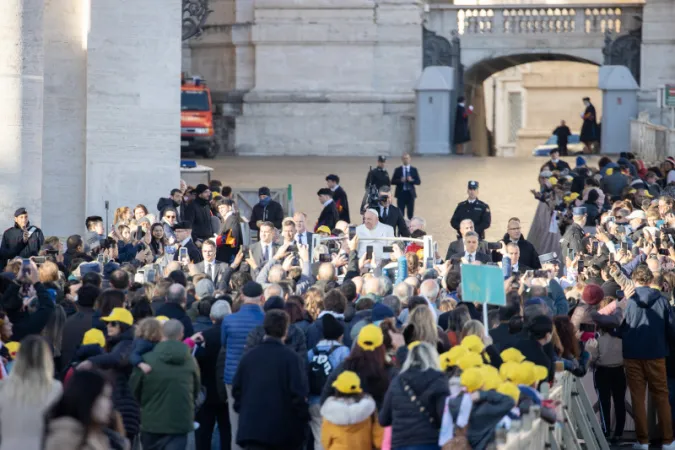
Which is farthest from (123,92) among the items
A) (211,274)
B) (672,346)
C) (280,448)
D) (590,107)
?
(590,107)

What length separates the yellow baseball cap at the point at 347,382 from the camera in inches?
388

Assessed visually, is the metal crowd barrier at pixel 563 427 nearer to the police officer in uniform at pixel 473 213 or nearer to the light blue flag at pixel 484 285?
the light blue flag at pixel 484 285

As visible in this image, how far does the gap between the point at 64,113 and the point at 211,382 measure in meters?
11.8

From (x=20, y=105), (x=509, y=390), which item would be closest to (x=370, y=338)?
(x=509, y=390)

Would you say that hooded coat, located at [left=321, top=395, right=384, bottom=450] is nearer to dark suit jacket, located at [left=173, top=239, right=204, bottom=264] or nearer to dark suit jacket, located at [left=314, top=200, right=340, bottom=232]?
dark suit jacket, located at [left=173, top=239, right=204, bottom=264]

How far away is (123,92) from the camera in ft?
74.9

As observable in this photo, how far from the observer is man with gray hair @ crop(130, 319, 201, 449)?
1055cm

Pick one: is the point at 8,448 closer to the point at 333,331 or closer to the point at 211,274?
the point at 333,331

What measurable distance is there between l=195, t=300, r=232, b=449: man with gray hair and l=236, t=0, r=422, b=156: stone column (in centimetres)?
3403

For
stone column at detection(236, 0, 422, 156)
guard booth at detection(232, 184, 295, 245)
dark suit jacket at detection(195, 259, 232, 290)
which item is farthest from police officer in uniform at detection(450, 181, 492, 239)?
stone column at detection(236, 0, 422, 156)

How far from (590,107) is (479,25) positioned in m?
4.76

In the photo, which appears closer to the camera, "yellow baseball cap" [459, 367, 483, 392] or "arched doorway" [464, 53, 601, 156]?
"yellow baseball cap" [459, 367, 483, 392]

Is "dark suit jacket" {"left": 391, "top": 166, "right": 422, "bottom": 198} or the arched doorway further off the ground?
the arched doorway

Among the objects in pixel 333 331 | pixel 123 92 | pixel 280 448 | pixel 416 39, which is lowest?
pixel 280 448
